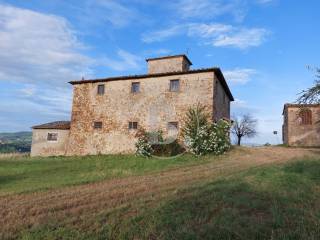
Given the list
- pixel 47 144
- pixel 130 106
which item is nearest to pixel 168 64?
pixel 130 106

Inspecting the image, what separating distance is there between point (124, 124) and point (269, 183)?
1730 centimetres

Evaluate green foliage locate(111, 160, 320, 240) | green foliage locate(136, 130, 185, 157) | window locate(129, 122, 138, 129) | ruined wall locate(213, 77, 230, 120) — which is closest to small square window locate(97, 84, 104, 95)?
window locate(129, 122, 138, 129)

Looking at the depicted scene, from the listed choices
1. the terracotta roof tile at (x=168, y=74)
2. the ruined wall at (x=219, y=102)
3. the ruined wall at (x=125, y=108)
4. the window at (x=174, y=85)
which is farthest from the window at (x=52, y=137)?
the ruined wall at (x=219, y=102)

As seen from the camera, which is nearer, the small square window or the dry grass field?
the dry grass field

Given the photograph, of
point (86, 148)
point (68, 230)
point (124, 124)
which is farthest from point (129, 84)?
point (68, 230)

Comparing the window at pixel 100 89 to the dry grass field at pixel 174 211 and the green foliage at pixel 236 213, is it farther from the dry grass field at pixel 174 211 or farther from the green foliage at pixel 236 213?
the green foliage at pixel 236 213

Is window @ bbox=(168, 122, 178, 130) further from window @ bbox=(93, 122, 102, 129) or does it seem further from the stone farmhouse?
window @ bbox=(93, 122, 102, 129)

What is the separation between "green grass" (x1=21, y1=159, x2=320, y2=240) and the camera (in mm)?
5312

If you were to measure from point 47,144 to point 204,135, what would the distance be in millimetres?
14558

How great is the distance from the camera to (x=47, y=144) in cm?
2819

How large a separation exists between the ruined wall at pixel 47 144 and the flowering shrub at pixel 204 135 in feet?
37.1

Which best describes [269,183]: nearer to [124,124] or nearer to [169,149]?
[169,149]

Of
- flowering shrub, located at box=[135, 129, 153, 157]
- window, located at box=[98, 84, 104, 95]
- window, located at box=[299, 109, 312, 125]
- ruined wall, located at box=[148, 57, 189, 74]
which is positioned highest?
ruined wall, located at box=[148, 57, 189, 74]

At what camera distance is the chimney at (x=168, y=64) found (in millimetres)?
26875
